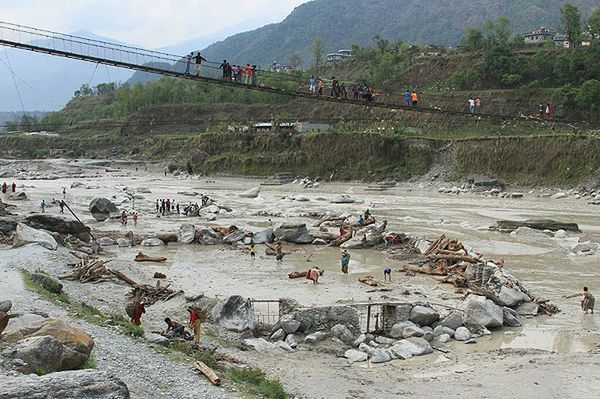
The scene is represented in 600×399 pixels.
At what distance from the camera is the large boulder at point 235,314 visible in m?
18.2

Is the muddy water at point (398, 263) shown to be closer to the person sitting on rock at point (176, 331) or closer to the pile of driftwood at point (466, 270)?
the pile of driftwood at point (466, 270)

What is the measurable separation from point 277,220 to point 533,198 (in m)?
24.8

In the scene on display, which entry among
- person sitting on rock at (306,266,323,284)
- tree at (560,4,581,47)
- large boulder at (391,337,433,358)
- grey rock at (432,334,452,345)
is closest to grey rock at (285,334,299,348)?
large boulder at (391,337,433,358)

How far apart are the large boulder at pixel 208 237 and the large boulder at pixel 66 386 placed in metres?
25.1

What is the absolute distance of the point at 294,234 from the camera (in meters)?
34.6

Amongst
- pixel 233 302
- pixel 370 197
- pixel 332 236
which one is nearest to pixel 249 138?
pixel 370 197

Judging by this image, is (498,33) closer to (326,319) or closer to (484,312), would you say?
(484,312)

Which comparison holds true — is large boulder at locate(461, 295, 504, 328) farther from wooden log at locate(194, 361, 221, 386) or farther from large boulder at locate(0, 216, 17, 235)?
large boulder at locate(0, 216, 17, 235)

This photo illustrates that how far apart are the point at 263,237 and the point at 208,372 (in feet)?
71.4

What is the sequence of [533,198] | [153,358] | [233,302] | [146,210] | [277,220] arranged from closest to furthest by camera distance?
[153,358] → [233,302] → [277,220] → [146,210] → [533,198]

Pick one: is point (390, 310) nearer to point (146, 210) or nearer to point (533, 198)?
point (146, 210)

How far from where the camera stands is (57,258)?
25.2 metres

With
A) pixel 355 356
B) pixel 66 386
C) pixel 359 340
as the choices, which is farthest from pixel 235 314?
pixel 66 386

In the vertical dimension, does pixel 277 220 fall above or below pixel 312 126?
below
